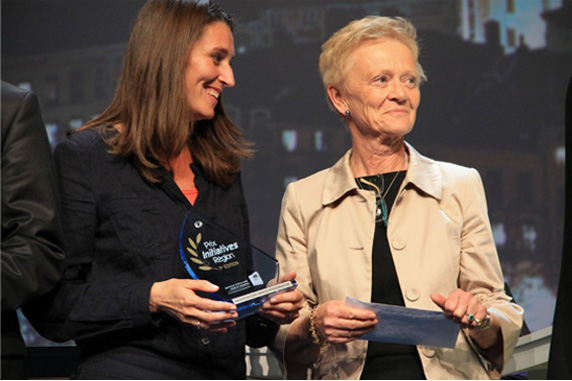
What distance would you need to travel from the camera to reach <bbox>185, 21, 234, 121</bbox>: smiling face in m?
2.45

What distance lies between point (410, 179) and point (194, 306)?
925 mm

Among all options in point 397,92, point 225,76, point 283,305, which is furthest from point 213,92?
point 283,305

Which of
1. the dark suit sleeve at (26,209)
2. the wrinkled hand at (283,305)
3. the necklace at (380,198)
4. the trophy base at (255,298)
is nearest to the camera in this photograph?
the dark suit sleeve at (26,209)

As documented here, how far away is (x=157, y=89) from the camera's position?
2.39m

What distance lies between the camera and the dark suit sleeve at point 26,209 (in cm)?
188

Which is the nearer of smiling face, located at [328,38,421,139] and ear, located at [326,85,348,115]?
smiling face, located at [328,38,421,139]

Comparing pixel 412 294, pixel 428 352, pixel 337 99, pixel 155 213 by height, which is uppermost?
pixel 337 99

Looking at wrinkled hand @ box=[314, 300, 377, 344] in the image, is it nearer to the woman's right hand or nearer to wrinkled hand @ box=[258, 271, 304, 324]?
wrinkled hand @ box=[258, 271, 304, 324]

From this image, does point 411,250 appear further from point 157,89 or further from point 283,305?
point 157,89

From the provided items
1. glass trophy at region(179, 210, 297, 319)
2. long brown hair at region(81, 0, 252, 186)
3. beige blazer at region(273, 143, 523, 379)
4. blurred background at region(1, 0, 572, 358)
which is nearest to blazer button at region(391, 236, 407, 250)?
beige blazer at region(273, 143, 523, 379)

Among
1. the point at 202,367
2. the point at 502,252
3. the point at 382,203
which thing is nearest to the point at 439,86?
the point at 502,252

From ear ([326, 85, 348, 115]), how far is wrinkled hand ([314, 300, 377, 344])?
0.78 meters

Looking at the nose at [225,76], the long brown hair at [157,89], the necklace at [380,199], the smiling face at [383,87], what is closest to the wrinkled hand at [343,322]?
the necklace at [380,199]

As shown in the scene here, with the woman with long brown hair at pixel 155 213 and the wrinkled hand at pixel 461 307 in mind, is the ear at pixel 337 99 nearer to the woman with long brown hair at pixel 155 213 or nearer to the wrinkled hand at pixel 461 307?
the woman with long brown hair at pixel 155 213
